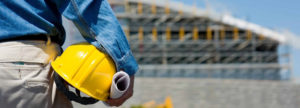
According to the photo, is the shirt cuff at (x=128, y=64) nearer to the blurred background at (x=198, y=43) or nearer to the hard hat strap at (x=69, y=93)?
the hard hat strap at (x=69, y=93)

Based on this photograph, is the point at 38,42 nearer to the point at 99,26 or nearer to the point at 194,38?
the point at 99,26

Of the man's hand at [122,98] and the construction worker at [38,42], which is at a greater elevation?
the construction worker at [38,42]

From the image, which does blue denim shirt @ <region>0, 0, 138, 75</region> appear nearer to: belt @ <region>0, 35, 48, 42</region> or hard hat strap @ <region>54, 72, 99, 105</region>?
belt @ <region>0, 35, 48, 42</region>

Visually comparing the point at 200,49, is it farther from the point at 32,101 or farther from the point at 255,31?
the point at 32,101

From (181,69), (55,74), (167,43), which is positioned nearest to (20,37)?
(55,74)

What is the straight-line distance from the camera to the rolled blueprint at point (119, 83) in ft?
5.15

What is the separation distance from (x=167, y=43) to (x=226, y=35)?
3.65 metres

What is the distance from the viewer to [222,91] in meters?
15.6

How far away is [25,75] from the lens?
1525mm

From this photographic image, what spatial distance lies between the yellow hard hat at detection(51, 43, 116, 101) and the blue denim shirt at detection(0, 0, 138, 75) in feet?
0.12

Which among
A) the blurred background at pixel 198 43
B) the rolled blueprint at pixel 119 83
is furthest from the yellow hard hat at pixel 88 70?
the blurred background at pixel 198 43

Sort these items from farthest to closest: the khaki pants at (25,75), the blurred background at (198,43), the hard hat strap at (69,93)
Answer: the blurred background at (198,43), the hard hat strap at (69,93), the khaki pants at (25,75)

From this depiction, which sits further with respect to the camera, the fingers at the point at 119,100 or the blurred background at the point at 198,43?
the blurred background at the point at 198,43

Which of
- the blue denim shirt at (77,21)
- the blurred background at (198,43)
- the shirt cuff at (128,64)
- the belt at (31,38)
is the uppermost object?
the blue denim shirt at (77,21)
